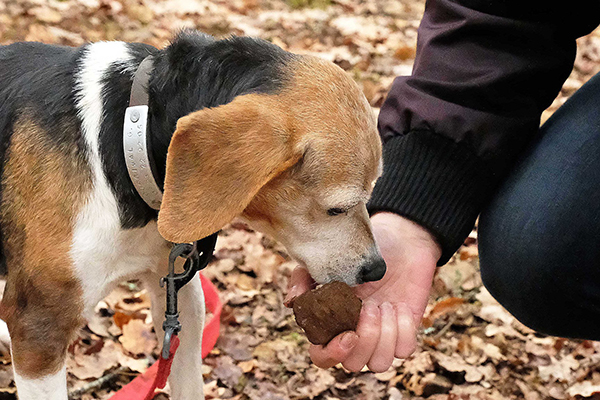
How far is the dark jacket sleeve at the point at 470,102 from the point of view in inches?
107

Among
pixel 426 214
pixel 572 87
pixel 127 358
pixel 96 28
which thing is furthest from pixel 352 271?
pixel 96 28

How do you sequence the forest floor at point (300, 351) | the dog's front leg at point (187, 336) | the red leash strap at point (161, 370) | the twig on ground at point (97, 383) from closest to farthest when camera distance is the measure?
the red leash strap at point (161, 370) → the dog's front leg at point (187, 336) → the twig on ground at point (97, 383) → the forest floor at point (300, 351)

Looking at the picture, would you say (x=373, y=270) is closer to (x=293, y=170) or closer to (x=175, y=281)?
(x=293, y=170)

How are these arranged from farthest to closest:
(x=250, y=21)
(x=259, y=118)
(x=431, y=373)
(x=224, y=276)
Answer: (x=250, y=21)
(x=224, y=276)
(x=431, y=373)
(x=259, y=118)

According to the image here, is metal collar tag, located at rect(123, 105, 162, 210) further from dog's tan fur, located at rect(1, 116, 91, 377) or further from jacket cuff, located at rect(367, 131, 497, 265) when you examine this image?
jacket cuff, located at rect(367, 131, 497, 265)

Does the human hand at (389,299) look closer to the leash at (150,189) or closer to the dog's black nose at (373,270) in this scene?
the dog's black nose at (373,270)

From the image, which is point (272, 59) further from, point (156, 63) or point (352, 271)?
point (352, 271)

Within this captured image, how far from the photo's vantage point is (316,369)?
381 centimetres

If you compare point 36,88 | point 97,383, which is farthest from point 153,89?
point 97,383

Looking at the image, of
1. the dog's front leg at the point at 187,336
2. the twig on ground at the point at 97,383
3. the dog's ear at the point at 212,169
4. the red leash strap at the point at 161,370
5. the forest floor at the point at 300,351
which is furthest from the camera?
the forest floor at the point at 300,351

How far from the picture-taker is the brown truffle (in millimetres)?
2525

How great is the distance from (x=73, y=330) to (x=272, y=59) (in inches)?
52.2

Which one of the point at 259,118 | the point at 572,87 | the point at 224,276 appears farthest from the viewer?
the point at 572,87

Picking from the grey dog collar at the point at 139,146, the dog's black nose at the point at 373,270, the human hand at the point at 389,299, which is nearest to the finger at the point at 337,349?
the human hand at the point at 389,299
